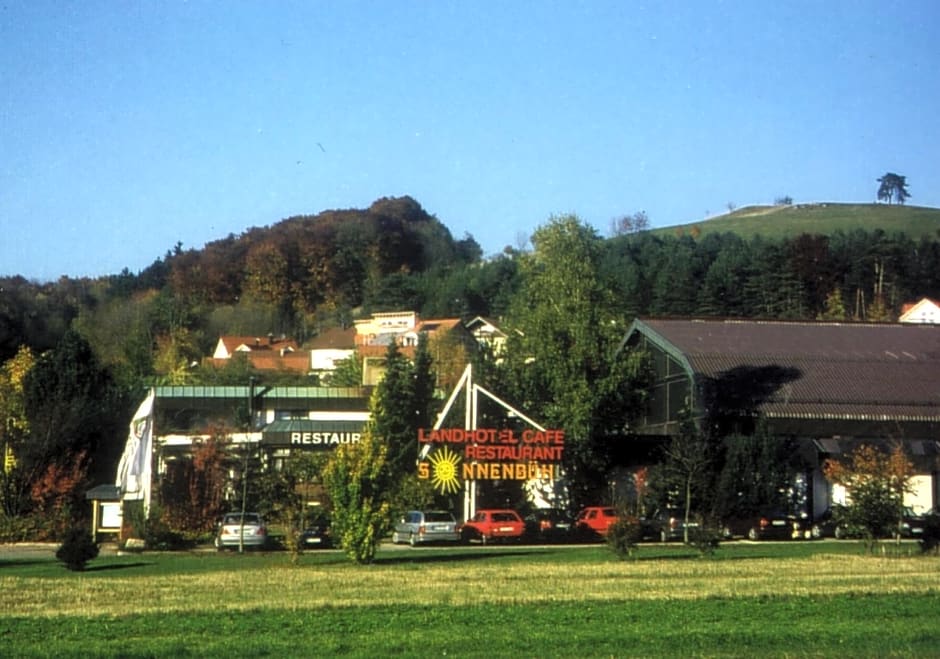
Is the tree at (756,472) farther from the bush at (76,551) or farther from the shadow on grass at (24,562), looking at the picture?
the shadow on grass at (24,562)

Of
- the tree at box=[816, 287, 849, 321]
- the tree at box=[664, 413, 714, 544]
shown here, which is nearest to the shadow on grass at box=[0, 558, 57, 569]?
the tree at box=[664, 413, 714, 544]

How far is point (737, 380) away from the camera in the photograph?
2312 inches

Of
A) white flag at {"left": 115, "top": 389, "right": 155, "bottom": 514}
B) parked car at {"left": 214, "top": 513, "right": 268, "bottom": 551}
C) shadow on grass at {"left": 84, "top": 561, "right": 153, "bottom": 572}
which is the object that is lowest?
shadow on grass at {"left": 84, "top": 561, "right": 153, "bottom": 572}

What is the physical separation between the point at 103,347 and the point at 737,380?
3095 inches

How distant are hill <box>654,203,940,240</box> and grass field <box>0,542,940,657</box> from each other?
4672 inches

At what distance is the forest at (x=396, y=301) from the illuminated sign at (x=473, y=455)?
547cm

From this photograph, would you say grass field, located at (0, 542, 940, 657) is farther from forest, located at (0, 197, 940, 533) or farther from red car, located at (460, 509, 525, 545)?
forest, located at (0, 197, 940, 533)

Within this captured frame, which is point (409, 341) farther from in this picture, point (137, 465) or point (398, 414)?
point (137, 465)

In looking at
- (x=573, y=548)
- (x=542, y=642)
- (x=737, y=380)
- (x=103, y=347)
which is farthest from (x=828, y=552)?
(x=103, y=347)

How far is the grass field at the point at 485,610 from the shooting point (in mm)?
16312

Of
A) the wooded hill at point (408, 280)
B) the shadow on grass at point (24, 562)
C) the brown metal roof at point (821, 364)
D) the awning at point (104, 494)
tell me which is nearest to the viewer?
the shadow on grass at point (24, 562)

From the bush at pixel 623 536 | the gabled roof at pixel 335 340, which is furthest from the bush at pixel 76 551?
the gabled roof at pixel 335 340

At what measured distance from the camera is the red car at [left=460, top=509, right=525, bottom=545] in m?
49.1

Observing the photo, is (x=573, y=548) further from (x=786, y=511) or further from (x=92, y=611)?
(x=92, y=611)
